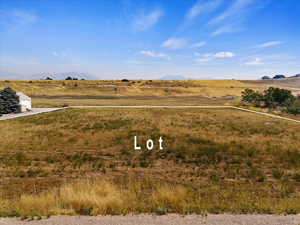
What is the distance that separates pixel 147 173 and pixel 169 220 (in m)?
4.82

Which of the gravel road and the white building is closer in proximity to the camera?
the gravel road

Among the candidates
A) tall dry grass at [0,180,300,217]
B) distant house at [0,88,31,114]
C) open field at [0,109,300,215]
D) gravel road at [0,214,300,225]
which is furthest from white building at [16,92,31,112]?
gravel road at [0,214,300,225]

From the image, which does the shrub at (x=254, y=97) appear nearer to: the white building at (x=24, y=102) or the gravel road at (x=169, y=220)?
the gravel road at (x=169, y=220)

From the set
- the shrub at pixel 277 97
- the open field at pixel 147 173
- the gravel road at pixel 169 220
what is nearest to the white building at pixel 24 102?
the open field at pixel 147 173

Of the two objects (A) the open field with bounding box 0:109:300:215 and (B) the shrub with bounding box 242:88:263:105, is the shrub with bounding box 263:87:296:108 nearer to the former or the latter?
(B) the shrub with bounding box 242:88:263:105

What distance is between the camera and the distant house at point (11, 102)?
3096cm

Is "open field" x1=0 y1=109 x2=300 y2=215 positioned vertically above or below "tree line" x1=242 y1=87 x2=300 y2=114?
below

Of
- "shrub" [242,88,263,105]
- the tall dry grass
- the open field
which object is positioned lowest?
the open field

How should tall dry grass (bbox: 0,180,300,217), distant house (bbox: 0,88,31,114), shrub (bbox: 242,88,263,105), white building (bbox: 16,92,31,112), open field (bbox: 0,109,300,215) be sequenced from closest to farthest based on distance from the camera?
tall dry grass (bbox: 0,180,300,217)
open field (bbox: 0,109,300,215)
distant house (bbox: 0,88,31,114)
white building (bbox: 16,92,31,112)
shrub (bbox: 242,88,263,105)

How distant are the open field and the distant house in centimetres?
1637

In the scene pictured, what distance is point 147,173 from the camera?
945 cm

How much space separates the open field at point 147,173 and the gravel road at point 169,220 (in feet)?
0.81

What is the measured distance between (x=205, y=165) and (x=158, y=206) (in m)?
5.94

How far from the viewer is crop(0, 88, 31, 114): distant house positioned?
102 ft
